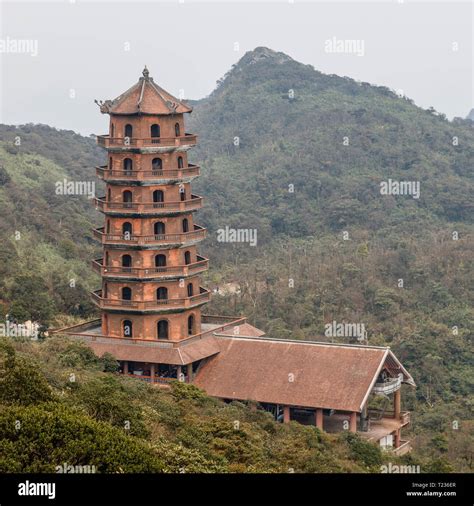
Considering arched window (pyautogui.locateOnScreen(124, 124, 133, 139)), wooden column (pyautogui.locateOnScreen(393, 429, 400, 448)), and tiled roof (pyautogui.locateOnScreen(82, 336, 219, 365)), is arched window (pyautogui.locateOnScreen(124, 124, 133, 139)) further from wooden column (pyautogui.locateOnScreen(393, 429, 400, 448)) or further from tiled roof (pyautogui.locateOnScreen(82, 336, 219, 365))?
wooden column (pyautogui.locateOnScreen(393, 429, 400, 448))

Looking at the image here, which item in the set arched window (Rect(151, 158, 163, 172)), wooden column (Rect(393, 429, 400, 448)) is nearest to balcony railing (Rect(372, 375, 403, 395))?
wooden column (Rect(393, 429, 400, 448))

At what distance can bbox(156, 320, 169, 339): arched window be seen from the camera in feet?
149

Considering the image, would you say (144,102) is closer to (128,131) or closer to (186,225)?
(128,131)

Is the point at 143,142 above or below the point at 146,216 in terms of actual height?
above

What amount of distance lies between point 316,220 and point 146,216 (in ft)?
160

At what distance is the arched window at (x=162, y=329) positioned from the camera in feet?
149

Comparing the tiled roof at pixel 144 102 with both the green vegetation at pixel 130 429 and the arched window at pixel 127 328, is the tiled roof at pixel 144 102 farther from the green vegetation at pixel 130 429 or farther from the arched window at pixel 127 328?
the green vegetation at pixel 130 429

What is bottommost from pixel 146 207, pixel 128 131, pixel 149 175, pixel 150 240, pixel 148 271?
pixel 148 271

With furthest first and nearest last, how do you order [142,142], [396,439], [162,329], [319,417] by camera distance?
[162,329] → [142,142] → [396,439] → [319,417]

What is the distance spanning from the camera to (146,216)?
44750 mm

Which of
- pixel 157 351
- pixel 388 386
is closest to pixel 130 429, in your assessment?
pixel 157 351

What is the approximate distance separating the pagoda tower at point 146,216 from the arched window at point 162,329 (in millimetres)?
37

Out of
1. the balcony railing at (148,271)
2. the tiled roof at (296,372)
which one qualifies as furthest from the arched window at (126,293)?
the tiled roof at (296,372)
